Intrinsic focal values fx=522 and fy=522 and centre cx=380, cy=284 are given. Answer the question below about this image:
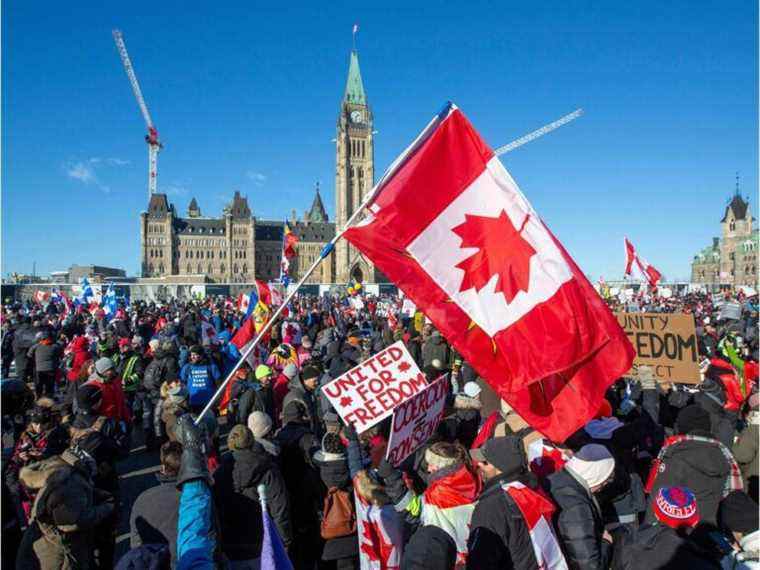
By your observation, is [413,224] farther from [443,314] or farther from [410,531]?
[410,531]

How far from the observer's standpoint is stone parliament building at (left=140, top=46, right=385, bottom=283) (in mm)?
89812

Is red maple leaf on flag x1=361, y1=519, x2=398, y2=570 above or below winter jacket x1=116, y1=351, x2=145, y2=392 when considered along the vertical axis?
below

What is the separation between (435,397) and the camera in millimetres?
4461

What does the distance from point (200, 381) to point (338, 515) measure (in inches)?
168

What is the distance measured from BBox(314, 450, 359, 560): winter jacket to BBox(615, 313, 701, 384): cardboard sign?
4555 mm

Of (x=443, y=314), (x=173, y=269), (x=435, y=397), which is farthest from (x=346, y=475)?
(x=173, y=269)

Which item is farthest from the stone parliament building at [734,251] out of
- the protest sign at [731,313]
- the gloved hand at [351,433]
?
the gloved hand at [351,433]

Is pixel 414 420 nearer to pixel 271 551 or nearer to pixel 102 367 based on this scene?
pixel 271 551

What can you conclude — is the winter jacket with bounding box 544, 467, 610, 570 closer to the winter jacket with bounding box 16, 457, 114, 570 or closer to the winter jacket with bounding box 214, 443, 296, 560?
the winter jacket with bounding box 214, 443, 296, 560

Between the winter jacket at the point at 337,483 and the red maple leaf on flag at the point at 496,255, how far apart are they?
5.02ft

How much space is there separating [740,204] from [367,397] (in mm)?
112434

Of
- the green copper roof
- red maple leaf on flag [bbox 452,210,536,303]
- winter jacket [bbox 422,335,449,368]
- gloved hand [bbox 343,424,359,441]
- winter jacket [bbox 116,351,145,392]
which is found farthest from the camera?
the green copper roof

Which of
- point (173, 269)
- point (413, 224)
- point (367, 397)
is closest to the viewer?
point (413, 224)

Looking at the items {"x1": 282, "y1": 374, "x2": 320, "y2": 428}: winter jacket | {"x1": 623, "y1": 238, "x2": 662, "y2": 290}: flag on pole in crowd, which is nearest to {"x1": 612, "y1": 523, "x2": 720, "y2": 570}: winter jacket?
{"x1": 282, "y1": 374, "x2": 320, "y2": 428}: winter jacket
